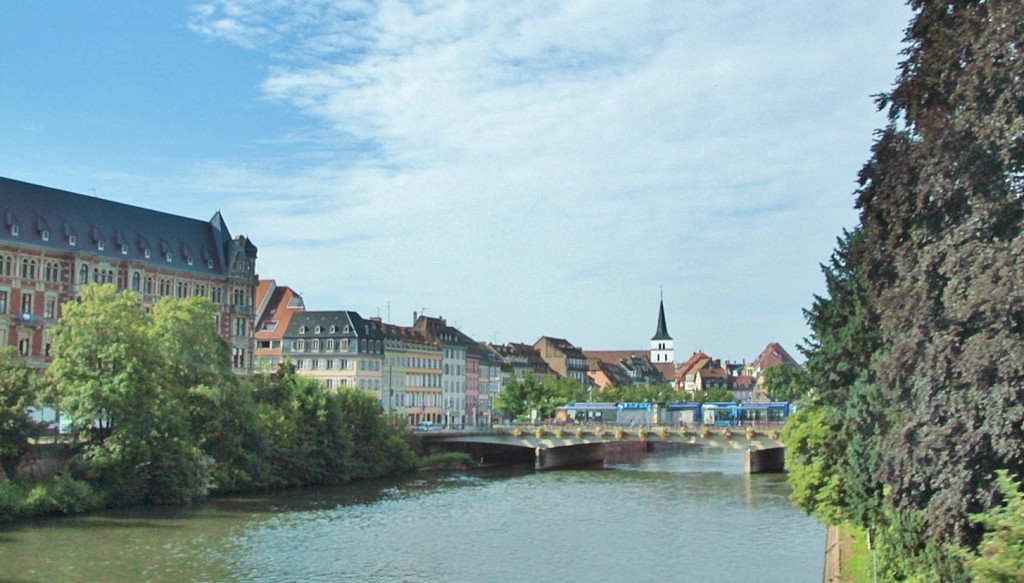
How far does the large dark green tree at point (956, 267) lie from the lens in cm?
1859

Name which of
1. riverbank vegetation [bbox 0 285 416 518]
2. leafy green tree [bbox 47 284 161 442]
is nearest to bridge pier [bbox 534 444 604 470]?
riverbank vegetation [bbox 0 285 416 518]

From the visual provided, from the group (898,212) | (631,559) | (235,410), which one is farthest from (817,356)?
(235,410)

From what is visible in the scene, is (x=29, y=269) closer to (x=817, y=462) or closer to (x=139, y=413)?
(x=139, y=413)

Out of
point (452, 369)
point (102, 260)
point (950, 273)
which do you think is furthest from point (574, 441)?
point (950, 273)

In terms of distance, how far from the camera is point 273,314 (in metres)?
132

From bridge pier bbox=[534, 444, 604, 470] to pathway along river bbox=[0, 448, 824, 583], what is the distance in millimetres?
26361

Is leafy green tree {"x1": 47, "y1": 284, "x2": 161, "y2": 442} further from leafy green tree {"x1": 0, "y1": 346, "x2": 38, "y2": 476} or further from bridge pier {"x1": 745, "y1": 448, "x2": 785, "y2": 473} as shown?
bridge pier {"x1": 745, "y1": 448, "x2": 785, "y2": 473}

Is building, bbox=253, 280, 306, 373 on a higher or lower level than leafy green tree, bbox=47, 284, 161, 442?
higher

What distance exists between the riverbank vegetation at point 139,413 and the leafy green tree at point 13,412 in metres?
0.06

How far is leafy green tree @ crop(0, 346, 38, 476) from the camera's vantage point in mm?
54688

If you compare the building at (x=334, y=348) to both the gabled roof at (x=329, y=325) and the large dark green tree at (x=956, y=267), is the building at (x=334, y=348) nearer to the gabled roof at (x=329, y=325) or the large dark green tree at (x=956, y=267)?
the gabled roof at (x=329, y=325)

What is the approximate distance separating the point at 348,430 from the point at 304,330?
48.8 metres

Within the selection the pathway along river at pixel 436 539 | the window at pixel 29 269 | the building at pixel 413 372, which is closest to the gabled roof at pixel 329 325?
the building at pixel 413 372

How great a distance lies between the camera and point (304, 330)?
5044 inches
